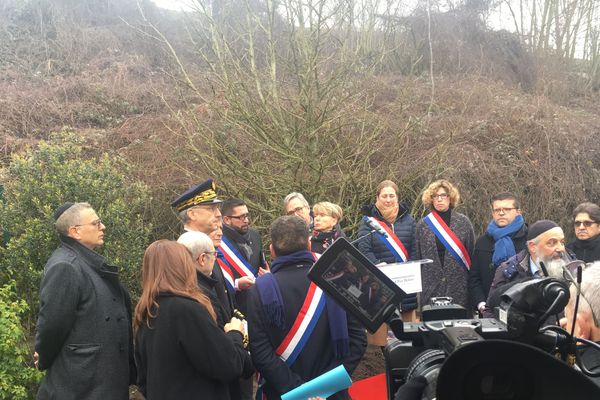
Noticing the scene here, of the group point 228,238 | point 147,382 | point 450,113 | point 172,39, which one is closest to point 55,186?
point 228,238

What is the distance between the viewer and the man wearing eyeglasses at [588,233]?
4918 mm

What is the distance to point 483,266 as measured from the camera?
5.18 metres

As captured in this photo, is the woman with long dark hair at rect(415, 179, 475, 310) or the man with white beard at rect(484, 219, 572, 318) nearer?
the man with white beard at rect(484, 219, 572, 318)

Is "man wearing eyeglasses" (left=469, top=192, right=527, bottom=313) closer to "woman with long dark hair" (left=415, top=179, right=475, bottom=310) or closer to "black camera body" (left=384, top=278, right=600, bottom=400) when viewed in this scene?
"woman with long dark hair" (left=415, top=179, right=475, bottom=310)

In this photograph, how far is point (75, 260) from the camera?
3396mm

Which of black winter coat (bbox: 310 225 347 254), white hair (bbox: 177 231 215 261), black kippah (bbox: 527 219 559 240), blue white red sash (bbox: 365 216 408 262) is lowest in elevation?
blue white red sash (bbox: 365 216 408 262)

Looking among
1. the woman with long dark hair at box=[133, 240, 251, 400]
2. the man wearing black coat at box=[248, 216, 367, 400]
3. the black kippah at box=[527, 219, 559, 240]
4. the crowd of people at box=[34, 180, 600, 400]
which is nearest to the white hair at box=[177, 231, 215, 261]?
the crowd of people at box=[34, 180, 600, 400]

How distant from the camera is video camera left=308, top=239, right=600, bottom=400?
1298 millimetres

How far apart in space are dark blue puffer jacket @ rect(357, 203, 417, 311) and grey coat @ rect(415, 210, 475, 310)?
0.46 feet

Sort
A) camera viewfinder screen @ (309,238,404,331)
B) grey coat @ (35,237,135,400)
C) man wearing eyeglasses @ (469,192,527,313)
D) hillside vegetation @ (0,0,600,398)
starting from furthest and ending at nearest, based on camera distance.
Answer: hillside vegetation @ (0,0,600,398), man wearing eyeglasses @ (469,192,527,313), grey coat @ (35,237,135,400), camera viewfinder screen @ (309,238,404,331)

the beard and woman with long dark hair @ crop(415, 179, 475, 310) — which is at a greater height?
the beard

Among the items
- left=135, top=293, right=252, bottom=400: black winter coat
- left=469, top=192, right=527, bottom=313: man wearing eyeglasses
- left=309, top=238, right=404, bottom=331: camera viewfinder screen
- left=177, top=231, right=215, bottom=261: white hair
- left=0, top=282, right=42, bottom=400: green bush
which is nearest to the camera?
left=309, top=238, right=404, bottom=331: camera viewfinder screen

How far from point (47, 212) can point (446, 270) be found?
149 inches

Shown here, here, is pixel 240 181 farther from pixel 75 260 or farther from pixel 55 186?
pixel 75 260
